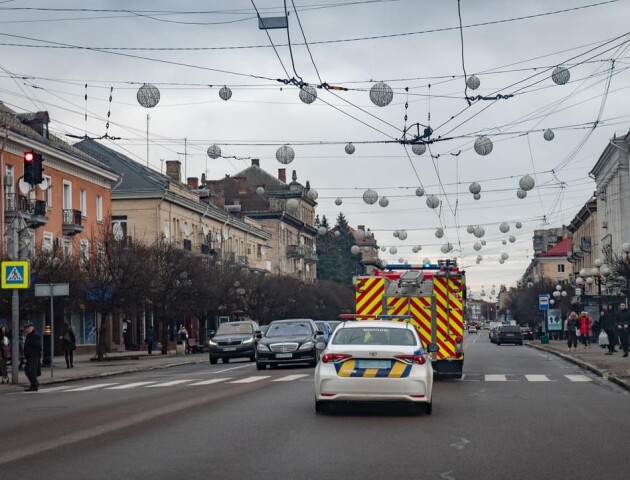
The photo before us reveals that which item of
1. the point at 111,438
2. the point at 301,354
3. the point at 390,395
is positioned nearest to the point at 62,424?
the point at 111,438

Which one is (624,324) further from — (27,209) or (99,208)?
(99,208)

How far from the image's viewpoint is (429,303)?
85.5 ft

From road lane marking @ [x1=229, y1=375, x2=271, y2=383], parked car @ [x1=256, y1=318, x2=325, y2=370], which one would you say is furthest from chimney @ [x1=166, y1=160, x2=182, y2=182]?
road lane marking @ [x1=229, y1=375, x2=271, y2=383]

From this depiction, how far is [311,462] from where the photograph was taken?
11.3m

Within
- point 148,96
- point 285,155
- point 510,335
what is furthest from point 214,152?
point 510,335

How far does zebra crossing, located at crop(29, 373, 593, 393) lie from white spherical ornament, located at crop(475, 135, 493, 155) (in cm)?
577

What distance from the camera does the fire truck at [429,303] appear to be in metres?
25.9

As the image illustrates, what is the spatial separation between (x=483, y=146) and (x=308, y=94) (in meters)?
6.15

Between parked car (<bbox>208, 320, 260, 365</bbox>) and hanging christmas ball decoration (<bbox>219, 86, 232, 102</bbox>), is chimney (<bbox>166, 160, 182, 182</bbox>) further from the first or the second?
hanging christmas ball decoration (<bbox>219, 86, 232, 102</bbox>)

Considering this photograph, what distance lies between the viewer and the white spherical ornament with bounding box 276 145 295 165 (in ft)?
105

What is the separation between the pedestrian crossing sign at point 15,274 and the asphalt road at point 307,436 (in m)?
5.67

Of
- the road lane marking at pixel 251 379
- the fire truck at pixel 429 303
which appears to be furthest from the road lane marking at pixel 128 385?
the fire truck at pixel 429 303

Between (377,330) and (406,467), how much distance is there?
6658mm

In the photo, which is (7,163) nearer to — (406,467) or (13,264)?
(13,264)
